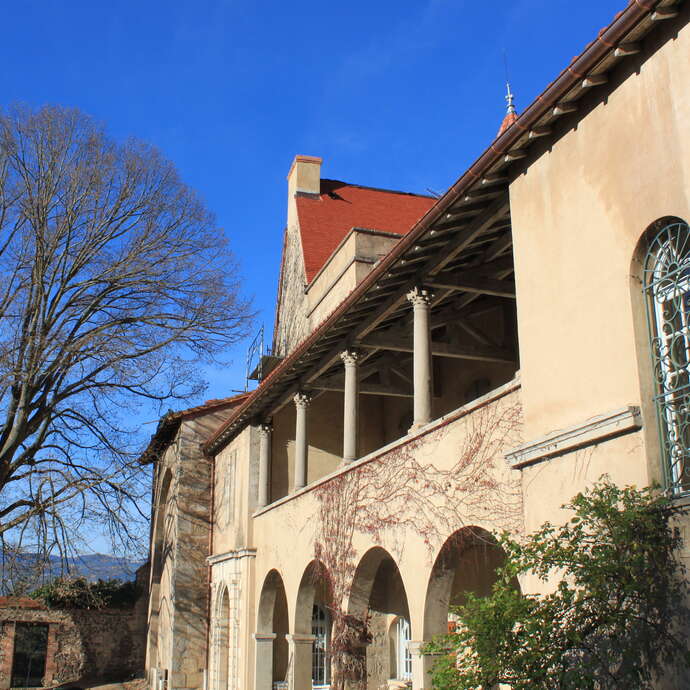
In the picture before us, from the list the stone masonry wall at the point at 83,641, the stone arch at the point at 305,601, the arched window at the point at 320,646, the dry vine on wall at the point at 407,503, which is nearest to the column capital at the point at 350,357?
the dry vine on wall at the point at 407,503

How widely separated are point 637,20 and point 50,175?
14.9 metres

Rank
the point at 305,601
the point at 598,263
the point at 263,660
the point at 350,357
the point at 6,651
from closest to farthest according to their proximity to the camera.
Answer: the point at 598,263, the point at 350,357, the point at 305,601, the point at 263,660, the point at 6,651

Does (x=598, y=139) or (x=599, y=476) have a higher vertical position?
(x=598, y=139)

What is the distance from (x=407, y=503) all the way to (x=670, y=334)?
16.0 ft

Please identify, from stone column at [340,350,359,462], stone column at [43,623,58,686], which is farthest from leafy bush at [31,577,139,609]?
stone column at [340,350,359,462]

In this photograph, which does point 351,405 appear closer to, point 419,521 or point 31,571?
point 419,521

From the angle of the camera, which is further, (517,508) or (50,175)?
(50,175)

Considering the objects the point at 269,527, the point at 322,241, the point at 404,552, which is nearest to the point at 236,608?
the point at 269,527

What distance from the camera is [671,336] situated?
6.75 meters

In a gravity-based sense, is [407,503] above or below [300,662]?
above

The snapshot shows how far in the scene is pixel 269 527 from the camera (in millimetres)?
17547

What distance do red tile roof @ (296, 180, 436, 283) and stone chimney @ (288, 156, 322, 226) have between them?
262mm

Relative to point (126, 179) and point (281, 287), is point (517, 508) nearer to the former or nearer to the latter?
point (126, 179)

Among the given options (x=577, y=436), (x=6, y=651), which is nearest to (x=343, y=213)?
(x=6, y=651)
